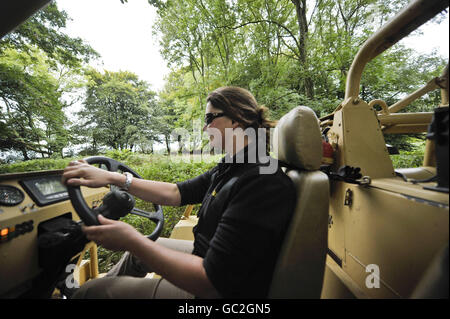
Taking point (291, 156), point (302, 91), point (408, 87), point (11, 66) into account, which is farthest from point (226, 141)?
point (408, 87)

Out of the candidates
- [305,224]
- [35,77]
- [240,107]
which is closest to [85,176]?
[240,107]

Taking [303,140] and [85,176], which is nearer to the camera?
[303,140]

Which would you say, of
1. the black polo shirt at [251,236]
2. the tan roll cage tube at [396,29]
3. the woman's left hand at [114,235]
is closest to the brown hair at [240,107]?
the black polo shirt at [251,236]

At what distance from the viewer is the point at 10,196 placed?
1012 mm

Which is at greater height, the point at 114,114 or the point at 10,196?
the point at 114,114

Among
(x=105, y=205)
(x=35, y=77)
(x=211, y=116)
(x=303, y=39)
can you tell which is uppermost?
(x=303, y=39)

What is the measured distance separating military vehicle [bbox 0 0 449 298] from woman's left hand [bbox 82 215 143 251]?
0.11 m

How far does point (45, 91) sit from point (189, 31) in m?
4.61

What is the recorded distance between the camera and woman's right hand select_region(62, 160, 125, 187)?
1.15 m

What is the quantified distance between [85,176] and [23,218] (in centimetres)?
37

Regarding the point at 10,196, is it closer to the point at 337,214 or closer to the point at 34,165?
the point at 337,214

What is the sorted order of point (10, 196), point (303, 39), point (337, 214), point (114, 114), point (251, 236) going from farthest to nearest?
point (114, 114), point (303, 39), point (337, 214), point (10, 196), point (251, 236)

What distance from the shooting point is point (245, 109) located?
4.10ft

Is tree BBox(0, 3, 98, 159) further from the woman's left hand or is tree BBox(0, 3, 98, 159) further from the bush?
the woman's left hand
